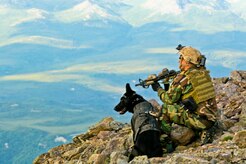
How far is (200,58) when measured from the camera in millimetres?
15359

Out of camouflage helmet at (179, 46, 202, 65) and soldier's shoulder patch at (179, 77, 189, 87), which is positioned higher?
camouflage helmet at (179, 46, 202, 65)

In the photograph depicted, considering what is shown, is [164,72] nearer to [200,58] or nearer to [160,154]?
[200,58]

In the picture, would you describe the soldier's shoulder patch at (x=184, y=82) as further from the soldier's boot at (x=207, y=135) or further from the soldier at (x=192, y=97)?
the soldier's boot at (x=207, y=135)

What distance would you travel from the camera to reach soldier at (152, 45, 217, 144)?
15.2 m

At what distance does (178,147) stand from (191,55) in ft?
10.0

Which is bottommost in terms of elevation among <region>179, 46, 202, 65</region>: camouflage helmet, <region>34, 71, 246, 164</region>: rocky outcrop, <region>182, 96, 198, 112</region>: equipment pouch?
<region>34, 71, 246, 164</region>: rocky outcrop

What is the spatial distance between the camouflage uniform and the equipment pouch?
7cm

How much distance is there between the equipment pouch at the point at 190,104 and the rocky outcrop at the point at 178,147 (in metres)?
0.91

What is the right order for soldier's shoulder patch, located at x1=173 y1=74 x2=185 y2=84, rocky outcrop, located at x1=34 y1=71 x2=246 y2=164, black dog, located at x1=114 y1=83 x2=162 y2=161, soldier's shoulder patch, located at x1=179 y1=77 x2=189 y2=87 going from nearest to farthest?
rocky outcrop, located at x1=34 y1=71 x2=246 y2=164 < black dog, located at x1=114 y1=83 x2=162 y2=161 < soldier's shoulder patch, located at x1=179 y1=77 x2=189 y2=87 < soldier's shoulder patch, located at x1=173 y1=74 x2=185 y2=84

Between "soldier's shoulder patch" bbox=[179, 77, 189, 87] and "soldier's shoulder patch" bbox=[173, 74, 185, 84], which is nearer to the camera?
"soldier's shoulder patch" bbox=[179, 77, 189, 87]

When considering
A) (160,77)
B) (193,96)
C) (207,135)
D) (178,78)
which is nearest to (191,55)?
(178,78)

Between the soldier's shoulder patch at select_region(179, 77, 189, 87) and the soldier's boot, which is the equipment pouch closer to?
the soldier's shoulder patch at select_region(179, 77, 189, 87)

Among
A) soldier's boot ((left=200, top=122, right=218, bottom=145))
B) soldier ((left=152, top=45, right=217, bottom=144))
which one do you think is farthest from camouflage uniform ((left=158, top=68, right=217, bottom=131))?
soldier's boot ((left=200, top=122, right=218, bottom=145))

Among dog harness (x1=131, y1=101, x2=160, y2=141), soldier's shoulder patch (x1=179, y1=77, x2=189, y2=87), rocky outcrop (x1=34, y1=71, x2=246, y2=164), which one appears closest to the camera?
rocky outcrop (x1=34, y1=71, x2=246, y2=164)
